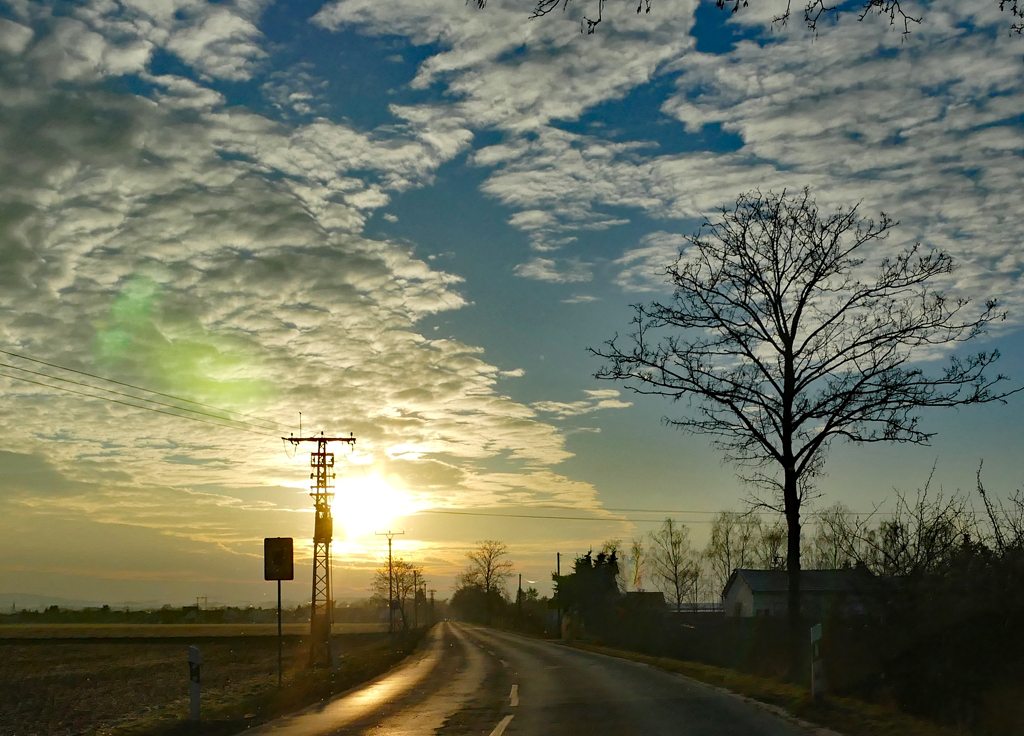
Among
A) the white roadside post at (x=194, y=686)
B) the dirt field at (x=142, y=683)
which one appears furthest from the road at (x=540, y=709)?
the dirt field at (x=142, y=683)

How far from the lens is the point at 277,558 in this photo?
67.8 ft

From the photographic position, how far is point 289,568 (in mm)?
20500

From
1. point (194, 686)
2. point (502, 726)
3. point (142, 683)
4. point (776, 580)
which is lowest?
point (776, 580)

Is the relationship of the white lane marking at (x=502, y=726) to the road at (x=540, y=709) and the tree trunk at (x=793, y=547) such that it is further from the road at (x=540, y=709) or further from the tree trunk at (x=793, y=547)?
the tree trunk at (x=793, y=547)

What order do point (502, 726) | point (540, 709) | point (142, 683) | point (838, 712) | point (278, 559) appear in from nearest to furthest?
point (838, 712) → point (502, 726) → point (540, 709) → point (278, 559) → point (142, 683)

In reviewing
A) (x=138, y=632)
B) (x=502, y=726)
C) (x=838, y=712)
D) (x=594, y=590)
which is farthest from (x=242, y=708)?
(x=138, y=632)

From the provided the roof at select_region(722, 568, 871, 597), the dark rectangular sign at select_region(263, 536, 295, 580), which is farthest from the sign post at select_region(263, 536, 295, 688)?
the roof at select_region(722, 568, 871, 597)

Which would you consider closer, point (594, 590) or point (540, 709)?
point (540, 709)

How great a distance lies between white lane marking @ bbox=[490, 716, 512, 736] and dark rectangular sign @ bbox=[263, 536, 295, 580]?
8279mm

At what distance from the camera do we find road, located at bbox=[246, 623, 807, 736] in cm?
1241

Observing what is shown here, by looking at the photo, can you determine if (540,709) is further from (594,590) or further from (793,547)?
(594,590)

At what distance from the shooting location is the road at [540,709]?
40.7ft

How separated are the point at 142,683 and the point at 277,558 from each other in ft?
67.5

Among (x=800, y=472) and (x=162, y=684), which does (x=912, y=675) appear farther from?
(x=162, y=684)
